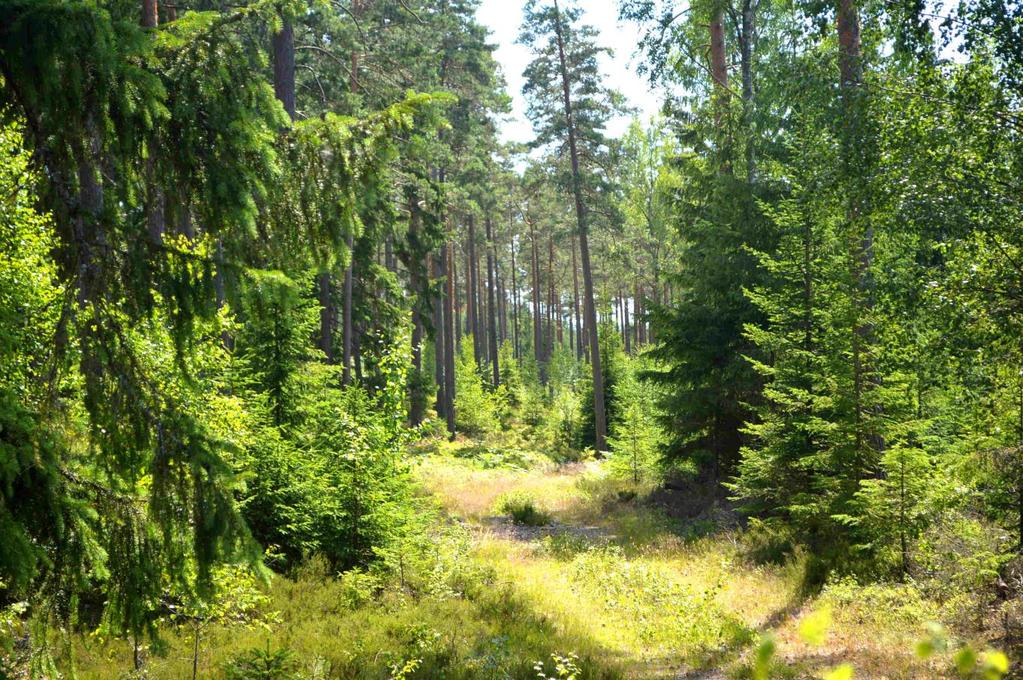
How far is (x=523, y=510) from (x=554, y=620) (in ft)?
26.9

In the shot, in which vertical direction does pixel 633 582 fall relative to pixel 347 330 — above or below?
below

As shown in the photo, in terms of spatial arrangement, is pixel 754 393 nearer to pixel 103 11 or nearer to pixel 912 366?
pixel 912 366

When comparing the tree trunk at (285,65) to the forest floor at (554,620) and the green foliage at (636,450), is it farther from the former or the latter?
the green foliage at (636,450)

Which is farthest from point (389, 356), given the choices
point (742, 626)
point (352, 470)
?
point (742, 626)

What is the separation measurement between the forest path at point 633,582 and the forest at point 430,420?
81mm

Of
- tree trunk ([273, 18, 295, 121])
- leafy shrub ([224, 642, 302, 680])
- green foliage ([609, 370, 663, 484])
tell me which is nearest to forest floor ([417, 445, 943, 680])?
green foliage ([609, 370, 663, 484])

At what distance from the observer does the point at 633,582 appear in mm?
11023

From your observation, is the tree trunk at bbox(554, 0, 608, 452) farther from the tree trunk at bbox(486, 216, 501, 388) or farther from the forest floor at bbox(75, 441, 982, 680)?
the tree trunk at bbox(486, 216, 501, 388)

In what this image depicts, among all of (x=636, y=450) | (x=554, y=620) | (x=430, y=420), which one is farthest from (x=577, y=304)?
(x=554, y=620)

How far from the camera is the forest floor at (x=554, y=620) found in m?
7.32

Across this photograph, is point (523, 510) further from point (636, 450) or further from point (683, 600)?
point (683, 600)

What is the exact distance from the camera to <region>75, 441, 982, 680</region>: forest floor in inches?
288

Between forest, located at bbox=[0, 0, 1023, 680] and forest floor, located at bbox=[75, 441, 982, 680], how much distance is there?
60 millimetres

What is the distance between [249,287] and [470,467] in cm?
2230
